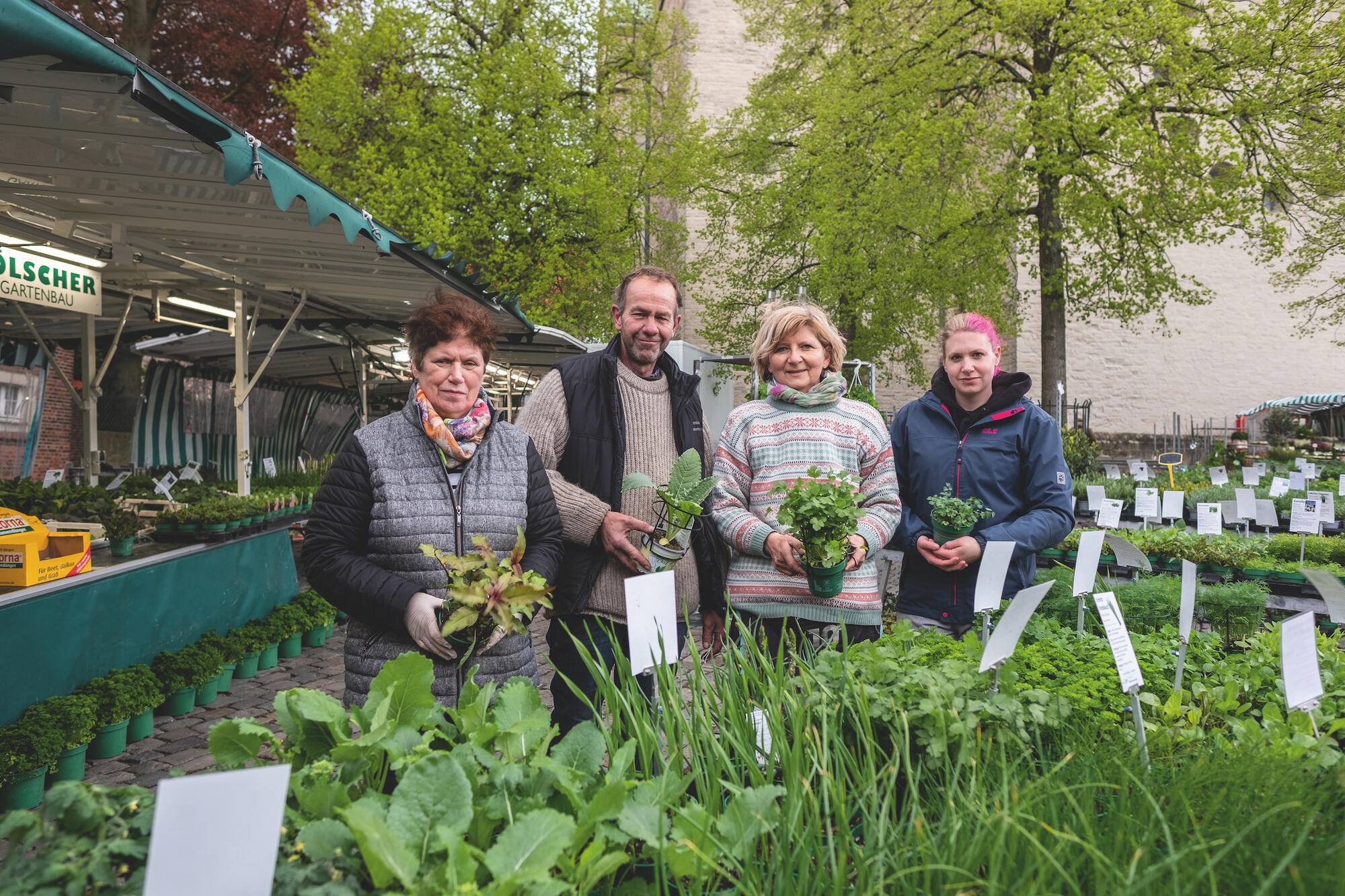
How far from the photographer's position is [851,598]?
2.46 metres

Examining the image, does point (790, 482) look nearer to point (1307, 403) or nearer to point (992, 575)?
point (992, 575)

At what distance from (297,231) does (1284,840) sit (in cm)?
513

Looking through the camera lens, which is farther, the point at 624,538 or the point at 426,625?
the point at 624,538

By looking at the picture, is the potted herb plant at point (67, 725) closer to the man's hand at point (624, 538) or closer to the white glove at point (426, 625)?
the white glove at point (426, 625)

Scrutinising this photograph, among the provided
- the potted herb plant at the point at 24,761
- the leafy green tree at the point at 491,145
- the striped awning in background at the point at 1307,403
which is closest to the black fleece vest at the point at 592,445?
the potted herb plant at the point at 24,761

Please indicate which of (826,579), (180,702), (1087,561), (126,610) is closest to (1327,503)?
(1087,561)

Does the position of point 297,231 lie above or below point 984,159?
below

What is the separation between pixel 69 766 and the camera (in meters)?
3.47

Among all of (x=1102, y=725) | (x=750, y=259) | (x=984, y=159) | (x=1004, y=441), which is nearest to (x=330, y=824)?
(x=1102, y=725)

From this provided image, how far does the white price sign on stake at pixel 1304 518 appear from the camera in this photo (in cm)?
439

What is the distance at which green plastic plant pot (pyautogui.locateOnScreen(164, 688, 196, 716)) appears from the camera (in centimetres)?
444

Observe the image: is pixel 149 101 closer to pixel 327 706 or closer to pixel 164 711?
pixel 327 706

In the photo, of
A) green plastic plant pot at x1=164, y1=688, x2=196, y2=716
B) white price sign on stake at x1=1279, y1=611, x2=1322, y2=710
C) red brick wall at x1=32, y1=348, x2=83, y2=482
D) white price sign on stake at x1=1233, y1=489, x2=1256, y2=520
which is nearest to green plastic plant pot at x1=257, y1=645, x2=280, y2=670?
green plastic plant pot at x1=164, y1=688, x2=196, y2=716

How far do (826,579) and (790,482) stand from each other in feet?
1.09
